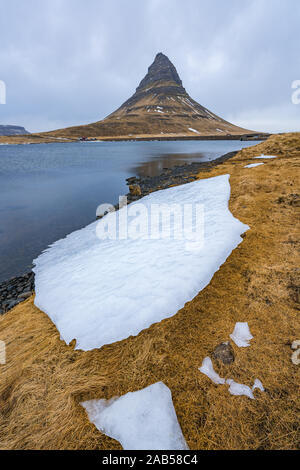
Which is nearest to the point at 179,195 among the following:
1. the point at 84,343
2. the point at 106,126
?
the point at 84,343

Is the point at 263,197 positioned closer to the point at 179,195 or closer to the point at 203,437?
the point at 179,195

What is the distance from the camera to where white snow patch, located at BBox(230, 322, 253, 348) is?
3381mm

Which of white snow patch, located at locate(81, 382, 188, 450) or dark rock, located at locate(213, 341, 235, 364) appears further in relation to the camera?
dark rock, located at locate(213, 341, 235, 364)

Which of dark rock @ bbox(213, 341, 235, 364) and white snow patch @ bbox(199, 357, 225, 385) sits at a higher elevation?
dark rock @ bbox(213, 341, 235, 364)

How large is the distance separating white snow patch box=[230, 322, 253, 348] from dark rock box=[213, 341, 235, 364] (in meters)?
0.22

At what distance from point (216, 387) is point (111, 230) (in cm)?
818

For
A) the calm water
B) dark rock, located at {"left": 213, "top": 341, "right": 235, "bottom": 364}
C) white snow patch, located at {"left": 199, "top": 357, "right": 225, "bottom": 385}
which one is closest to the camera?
white snow patch, located at {"left": 199, "top": 357, "right": 225, "bottom": 385}

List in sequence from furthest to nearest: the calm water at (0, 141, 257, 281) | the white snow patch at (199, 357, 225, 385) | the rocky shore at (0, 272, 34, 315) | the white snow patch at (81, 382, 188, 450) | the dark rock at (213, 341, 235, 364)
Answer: the calm water at (0, 141, 257, 281) < the rocky shore at (0, 272, 34, 315) < the dark rock at (213, 341, 235, 364) < the white snow patch at (199, 357, 225, 385) < the white snow patch at (81, 382, 188, 450)

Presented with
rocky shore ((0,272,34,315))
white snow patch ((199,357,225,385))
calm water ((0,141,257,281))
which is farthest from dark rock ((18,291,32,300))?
white snow patch ((199,357,225,385))

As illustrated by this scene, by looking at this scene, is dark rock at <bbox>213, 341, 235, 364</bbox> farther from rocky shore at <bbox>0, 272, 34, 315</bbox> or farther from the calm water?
the calm water

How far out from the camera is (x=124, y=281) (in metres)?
5.34

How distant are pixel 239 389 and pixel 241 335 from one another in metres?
0.96

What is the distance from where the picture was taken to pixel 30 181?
27484mm

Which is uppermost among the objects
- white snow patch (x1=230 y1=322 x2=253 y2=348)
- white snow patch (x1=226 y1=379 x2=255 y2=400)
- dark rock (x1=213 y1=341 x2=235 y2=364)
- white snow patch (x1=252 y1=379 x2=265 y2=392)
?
white snow patch (x1=230 y1=322 x2=253 y2=348)
